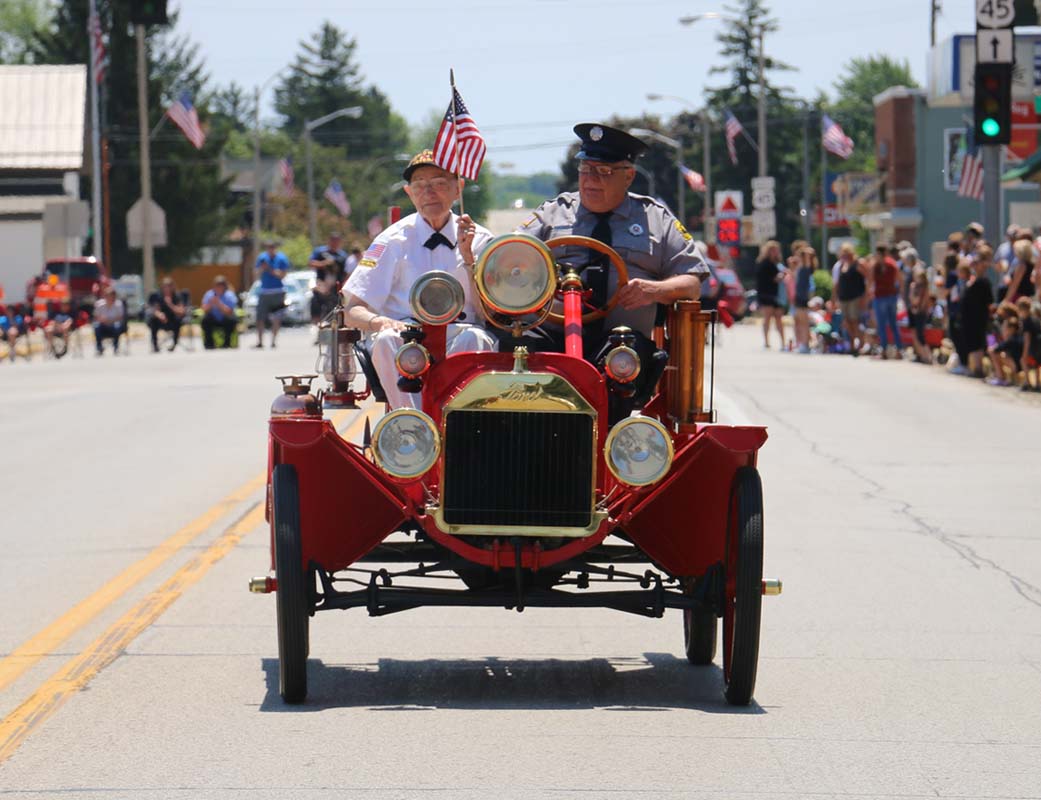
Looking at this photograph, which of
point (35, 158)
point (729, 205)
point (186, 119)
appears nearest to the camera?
point (186, 119)

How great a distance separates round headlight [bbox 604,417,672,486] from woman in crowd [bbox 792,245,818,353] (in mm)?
27721

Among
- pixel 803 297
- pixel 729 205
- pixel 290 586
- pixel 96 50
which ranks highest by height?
pixel 96 50

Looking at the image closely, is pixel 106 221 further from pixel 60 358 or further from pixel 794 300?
pixel 794 300

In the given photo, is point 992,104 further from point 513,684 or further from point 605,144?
point 513,684

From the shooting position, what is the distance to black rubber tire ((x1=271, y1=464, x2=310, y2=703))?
22.8ft

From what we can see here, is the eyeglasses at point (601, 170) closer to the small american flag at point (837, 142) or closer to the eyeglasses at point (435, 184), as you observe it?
the eyeglasses at point (435, 184)

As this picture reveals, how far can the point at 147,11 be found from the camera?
94.2 feet

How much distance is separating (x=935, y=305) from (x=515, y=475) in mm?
24905

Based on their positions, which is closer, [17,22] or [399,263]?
[399,263]

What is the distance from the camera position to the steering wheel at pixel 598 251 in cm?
759

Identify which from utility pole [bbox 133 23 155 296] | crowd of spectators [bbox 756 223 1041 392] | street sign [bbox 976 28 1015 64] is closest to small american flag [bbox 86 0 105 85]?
utility pole [bbox 133 23 155 296]

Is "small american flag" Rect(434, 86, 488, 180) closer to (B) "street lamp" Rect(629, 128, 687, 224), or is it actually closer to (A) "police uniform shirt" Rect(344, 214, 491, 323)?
(A) "police uniform shirt" Rect(344, 214, 491, 323)

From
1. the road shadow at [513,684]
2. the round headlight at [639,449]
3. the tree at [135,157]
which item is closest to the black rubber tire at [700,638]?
the road shadow at [513,684]

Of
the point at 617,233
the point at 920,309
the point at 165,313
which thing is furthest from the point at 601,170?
the point at 165,313
